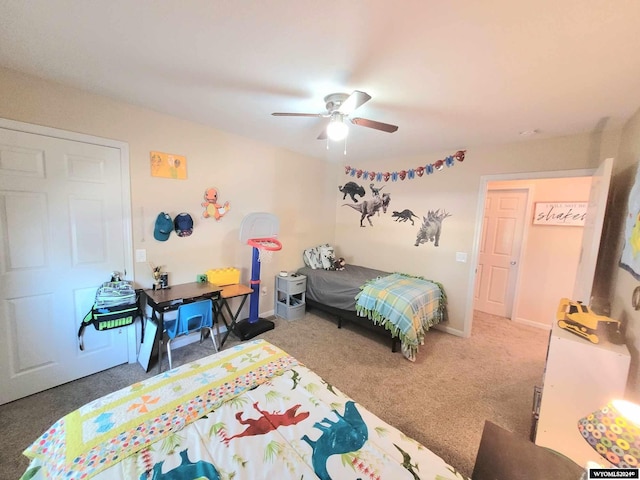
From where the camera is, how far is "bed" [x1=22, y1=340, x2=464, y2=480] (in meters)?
0.91

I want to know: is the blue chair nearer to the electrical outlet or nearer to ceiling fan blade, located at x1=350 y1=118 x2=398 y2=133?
the electrical outlet

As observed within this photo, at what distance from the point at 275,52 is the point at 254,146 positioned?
6.30ft

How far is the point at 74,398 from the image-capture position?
6.66 ft

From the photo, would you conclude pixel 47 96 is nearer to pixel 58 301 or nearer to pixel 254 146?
pixel 58 301

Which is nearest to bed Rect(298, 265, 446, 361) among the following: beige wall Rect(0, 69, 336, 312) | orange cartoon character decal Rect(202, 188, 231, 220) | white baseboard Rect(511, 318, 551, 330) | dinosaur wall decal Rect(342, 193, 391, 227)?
beige wall Rect(0, 69, 336, 312)

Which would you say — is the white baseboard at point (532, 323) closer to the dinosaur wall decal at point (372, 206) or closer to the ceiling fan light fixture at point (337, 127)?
the dinosaur wall decal at point (372, 206)

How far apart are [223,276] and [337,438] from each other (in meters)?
2.37

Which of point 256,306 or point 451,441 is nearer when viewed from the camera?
point 451,441

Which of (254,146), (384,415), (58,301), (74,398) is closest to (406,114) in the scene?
(254,146)

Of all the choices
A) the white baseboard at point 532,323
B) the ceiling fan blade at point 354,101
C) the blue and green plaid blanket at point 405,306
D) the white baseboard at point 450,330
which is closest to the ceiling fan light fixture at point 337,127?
the ceiling fan blade at point 354,101

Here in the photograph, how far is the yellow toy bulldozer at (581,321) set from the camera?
1.59m

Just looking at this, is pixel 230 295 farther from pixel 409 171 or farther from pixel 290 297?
pixel 409 171

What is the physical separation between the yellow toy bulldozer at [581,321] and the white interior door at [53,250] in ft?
12.0

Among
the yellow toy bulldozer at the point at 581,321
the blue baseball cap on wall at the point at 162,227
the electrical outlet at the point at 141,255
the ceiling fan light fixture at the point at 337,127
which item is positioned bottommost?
the yellow toy bulldozer at the point at 581,321
